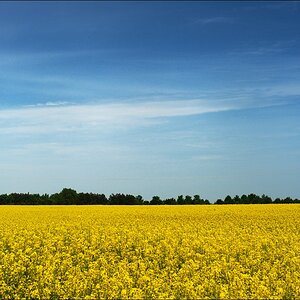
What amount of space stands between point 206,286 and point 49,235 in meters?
8.68

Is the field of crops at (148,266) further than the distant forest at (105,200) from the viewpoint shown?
No

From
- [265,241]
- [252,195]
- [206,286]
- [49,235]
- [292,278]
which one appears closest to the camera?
[206,286]

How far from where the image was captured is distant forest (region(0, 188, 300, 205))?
61.9m

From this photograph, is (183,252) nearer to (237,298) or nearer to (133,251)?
(133,251)

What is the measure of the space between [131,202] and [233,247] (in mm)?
49143

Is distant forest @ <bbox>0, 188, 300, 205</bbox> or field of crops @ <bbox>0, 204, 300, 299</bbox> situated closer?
field of crops @ <bbox>0, 204, 300, 299</bbox>

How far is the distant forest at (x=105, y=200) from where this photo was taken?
61906 millimetres

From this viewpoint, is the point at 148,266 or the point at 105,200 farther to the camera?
the point at 105,200

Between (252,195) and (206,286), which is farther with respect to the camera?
(252,195)

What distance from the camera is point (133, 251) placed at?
14680 mm

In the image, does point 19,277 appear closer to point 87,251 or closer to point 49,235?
point 87,251

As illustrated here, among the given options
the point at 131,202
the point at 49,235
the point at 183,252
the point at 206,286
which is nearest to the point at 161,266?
the point at 183,252

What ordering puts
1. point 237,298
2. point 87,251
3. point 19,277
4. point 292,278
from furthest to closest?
1. point 87,251
2. point 19,277
3. point 292,278
4. point 237,298

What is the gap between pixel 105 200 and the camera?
67562 mm
